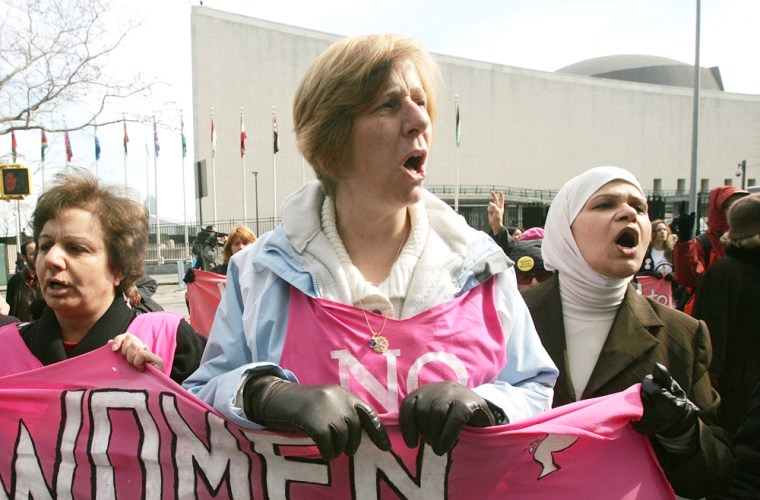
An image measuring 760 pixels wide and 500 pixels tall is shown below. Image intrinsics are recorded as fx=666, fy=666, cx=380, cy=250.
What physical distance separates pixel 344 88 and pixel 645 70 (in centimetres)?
7433

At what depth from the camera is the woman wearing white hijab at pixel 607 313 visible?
7.30 ft

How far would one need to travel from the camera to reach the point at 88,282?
7.71 ft

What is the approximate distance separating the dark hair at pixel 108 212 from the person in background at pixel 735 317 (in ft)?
8.10

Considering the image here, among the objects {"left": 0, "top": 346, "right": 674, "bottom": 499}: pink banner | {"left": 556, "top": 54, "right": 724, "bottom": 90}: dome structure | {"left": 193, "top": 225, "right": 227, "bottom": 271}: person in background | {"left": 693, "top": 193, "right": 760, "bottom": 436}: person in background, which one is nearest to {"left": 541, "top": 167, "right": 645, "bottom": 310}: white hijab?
{"left": 0, "top": 346, "right": 674, "bottom": 499}: pink banner

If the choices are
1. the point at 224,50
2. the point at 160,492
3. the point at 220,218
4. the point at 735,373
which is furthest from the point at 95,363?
the point at 224,50

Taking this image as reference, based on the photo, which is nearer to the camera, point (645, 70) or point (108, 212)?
point (108, 212)

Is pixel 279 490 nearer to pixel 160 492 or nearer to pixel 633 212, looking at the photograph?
pixel 160 492

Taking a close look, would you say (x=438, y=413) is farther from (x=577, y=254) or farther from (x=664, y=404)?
(x=577, y=254)

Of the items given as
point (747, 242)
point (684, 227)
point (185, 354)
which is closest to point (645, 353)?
point (747, 242)

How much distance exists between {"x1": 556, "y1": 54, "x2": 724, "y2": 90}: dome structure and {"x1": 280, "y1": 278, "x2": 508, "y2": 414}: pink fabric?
239ft

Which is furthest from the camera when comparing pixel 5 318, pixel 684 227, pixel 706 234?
pixel 706 234

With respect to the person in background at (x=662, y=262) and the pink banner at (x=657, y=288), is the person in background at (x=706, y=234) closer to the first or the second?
the person in background at (x=662, y=262)

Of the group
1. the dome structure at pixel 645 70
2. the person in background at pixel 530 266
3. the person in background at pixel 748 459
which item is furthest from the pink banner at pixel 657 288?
the dome structure at pixel 645 70

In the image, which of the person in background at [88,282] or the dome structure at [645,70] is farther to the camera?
the dome structure at [645,70]
